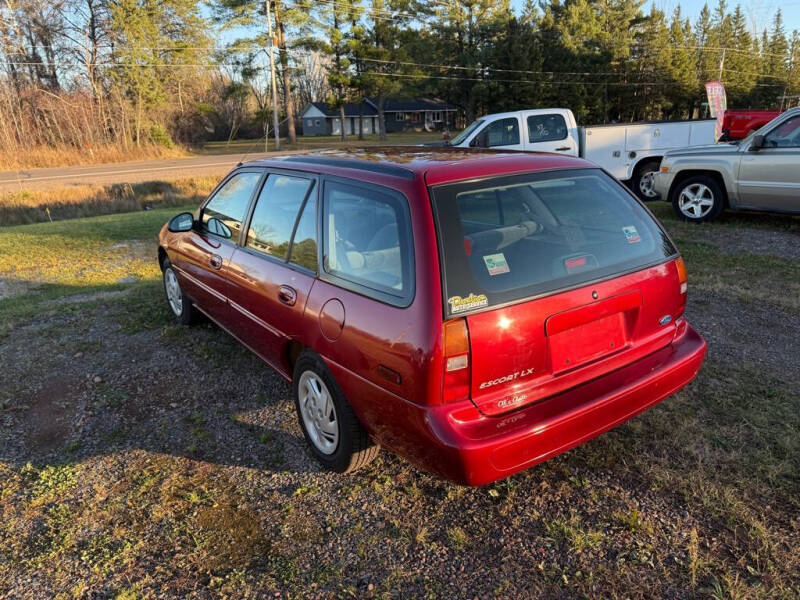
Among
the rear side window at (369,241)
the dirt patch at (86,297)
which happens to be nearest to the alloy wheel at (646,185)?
the dirt patch at (86,297)

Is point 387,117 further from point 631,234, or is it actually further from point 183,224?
point 631,234

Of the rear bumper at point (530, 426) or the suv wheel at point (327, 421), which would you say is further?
the suv wheel at point (327, 421)

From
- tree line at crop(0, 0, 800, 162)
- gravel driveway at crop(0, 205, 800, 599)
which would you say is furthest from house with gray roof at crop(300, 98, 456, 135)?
gravel driveway at crop(0, 205, 800, 599)

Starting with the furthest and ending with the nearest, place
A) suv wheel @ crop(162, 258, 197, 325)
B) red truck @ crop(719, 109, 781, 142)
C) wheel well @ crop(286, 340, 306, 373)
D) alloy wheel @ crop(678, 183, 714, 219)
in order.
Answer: red truck @ crop(719, 109, 781, 142)
alloy wheel @ crop(678, 183, 714, 219)
suv wheel @ crop(162, 258, 197, 325)
wheel well @ crop(286, 340, 306, 373)

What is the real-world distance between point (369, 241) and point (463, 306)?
0.68 meters

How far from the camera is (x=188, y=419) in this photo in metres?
3.72

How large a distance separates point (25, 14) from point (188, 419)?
42.3 m

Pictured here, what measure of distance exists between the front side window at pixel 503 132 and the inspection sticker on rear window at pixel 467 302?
989cm

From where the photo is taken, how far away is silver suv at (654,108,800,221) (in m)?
Answer: 7.70

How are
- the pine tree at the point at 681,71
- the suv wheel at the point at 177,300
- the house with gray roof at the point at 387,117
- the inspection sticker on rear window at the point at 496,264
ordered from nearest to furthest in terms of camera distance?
the inspection sticker on rear window at the point at 496,264, the suv wheel at the point at 177,300, the pine tree at the point at 681,71, the house with gray roof at the point at 387,117

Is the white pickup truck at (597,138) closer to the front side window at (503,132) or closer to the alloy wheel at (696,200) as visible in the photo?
the front side window at (503,132)

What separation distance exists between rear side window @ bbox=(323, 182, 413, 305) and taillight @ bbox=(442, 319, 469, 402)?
0.79ft

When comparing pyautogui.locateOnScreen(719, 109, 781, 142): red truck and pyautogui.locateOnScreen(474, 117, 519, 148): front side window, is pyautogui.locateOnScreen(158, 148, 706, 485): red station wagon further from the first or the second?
pyautogui.locateOnScreen(719, 109, 781, 142): red truck

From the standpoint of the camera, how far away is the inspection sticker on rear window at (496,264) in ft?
7.98
